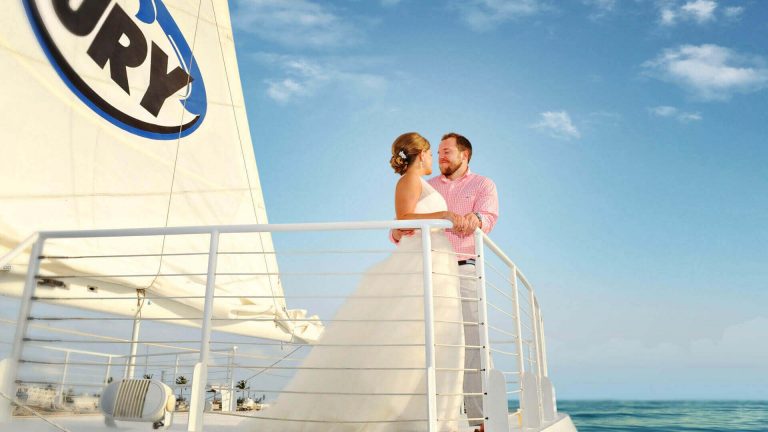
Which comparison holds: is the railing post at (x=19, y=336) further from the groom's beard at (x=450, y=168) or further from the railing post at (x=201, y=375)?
the groom's beard at (x=450, y=168)

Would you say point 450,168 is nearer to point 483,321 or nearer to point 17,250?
point 483,321

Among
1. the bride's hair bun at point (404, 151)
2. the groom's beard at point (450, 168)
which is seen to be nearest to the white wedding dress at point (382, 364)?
the bride's hair bun at point (404, 151)

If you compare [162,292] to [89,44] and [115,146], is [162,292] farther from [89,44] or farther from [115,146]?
[89,44]

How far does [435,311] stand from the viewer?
2172 mm

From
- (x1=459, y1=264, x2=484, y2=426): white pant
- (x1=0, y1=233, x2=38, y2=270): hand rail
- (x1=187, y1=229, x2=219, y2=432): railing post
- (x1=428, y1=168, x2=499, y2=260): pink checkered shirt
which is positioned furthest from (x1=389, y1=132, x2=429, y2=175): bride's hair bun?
(x1=0, y1=233, x2=38, y2=270): hand rail

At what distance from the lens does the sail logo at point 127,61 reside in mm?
3088

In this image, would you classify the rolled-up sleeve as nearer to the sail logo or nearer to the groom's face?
the groom's face

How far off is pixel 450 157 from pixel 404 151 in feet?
1.06

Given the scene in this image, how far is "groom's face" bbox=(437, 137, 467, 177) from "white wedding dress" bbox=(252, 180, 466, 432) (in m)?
0.52

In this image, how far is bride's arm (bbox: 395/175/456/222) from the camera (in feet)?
7.78

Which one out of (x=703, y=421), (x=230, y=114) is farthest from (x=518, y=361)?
(x=703, y=421)

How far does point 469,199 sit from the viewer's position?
2.68 meters

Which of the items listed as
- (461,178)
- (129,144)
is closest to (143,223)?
(129,144)

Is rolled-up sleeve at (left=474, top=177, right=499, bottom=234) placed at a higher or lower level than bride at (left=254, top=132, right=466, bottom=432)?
higher
